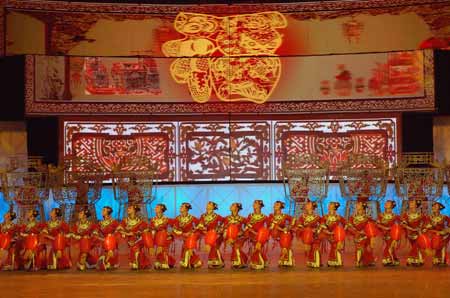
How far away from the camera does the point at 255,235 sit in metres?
8.56

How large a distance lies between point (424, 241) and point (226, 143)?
16.4ft

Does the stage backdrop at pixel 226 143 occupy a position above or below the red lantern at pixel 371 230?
above

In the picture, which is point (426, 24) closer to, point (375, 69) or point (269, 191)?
point (375, 69)

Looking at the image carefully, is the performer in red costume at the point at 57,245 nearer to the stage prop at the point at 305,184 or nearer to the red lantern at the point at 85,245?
the red lantern at the point at 85,245

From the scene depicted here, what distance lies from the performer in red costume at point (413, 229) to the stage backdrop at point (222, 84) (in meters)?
4.01

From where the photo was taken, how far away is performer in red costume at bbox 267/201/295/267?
8.55 m

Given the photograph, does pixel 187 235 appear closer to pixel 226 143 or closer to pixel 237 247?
pixel 237 247

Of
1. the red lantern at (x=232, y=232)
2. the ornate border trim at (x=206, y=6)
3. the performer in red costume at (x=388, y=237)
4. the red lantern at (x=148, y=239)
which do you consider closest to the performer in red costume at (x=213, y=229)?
the red lantern at (x=232, y=232)

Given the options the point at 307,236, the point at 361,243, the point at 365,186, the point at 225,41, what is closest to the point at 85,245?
the point at 307,236

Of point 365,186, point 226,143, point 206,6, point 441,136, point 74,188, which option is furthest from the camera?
point 206,6

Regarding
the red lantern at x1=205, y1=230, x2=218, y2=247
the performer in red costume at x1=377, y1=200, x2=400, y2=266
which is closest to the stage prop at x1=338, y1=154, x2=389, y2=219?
the performer in red costume at x1=377, y1=200, x2=400, y2=266

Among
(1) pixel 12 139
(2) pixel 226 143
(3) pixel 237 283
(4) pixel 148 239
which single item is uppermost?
(1) pixel 12 139

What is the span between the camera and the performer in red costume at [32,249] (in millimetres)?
8703

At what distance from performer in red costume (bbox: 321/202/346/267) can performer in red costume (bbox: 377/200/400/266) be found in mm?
422
